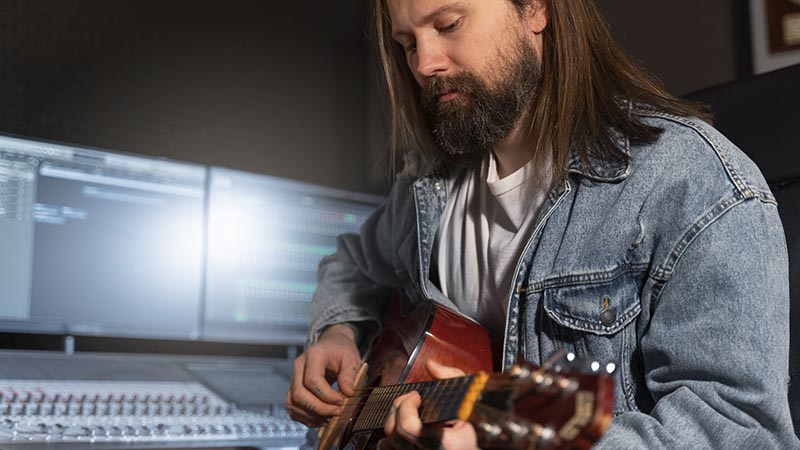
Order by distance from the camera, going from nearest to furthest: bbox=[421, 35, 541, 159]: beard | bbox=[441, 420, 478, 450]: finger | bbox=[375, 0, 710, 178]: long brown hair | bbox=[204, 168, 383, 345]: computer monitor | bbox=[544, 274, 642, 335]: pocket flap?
bbox=[441, 420, 478, 450]: finger
bbox=[544, 274, 642, 335]: pocket flap
bbox=[375, 0, 710, 178]: long brown hair
bbox=[421, 35, 541, 159]: beard
bbox=[204, 168, 383, 345]: computer monitor

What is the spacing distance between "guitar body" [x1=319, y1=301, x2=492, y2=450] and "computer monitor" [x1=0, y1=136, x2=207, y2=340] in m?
0.93

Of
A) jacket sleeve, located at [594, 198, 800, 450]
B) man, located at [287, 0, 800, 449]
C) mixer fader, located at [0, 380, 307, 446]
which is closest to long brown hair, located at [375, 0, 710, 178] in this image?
man, located at [287, 0, 800, 449]

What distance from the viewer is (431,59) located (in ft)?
4.63

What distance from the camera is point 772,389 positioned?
105cm

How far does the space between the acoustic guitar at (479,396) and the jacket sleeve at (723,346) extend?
18cm

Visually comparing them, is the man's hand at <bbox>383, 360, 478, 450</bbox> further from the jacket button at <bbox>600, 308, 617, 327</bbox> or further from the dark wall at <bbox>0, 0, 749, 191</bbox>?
the dark wall at <bbox>0, 0, 749, 191</bbox>

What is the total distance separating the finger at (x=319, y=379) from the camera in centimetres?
145

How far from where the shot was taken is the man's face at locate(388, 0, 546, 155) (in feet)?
4.59

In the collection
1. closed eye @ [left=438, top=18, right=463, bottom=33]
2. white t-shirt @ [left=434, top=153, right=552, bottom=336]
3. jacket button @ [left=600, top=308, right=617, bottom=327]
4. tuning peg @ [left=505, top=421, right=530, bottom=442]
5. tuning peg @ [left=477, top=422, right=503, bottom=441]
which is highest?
closed eye @ [left=438, top=18, right=463, bottom=33]

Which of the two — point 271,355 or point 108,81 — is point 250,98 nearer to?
point 108,81

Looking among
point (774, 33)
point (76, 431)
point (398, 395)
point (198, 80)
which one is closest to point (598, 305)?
point (398, 395)

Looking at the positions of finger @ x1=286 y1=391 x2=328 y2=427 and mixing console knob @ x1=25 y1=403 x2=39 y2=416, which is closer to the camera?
finger @ x1=286 y1=391 x2=328 y2=427

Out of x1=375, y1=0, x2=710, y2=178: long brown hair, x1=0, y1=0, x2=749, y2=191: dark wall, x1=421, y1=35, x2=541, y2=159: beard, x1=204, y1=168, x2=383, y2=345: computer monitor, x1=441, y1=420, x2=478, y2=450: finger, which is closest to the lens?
x1=441, y1=420, x2=478, y2=450: finger

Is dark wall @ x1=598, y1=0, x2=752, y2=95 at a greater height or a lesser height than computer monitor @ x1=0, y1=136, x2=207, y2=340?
greater
